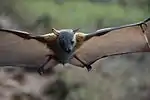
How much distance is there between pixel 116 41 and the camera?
115cm

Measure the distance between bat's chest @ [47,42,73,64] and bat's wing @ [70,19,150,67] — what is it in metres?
0.07

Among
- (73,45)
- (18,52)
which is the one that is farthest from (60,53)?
(18,52)

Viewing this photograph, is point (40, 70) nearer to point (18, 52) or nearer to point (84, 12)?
point (18, 52)

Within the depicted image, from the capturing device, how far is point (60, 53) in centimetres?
98

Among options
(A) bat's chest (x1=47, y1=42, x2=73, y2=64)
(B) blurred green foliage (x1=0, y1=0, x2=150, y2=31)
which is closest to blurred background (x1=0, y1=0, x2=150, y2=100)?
(B) blurred green foliage (x1=0, y1=0, x2=150, y2=31)

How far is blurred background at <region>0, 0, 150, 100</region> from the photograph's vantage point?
113cm

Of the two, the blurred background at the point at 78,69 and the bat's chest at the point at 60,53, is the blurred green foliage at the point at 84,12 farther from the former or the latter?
the bat's chest at the point at 60,53

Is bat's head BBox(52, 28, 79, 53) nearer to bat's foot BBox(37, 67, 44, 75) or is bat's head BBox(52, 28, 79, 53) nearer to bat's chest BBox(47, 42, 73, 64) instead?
bat's chest BBox(47, 42, 73, 64)

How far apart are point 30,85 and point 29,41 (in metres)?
0.16

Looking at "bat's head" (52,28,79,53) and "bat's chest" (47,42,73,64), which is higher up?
"bat's head" (52,28,79,53)

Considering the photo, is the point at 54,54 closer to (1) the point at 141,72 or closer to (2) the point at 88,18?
(2) the point at 88,18

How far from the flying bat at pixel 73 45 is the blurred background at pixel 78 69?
0.17 feet

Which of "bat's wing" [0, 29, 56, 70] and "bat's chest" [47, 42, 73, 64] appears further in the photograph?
"bat's wing" [0, 29, 56, 70]

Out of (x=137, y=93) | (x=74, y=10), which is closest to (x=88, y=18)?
(x=74, y=10)
